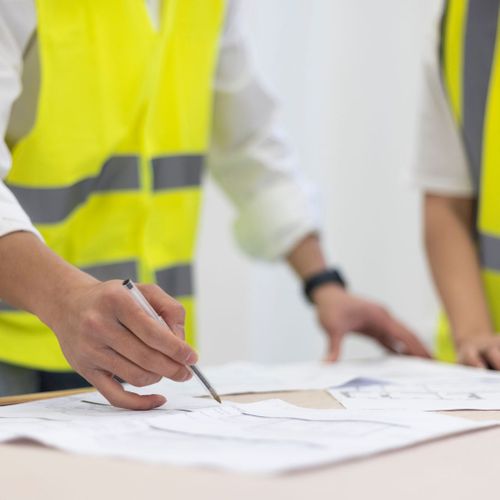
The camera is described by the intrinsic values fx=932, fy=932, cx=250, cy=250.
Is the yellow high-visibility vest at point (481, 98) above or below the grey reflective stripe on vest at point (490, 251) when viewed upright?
above

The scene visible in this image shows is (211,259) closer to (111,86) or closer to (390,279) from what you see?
(390,279)

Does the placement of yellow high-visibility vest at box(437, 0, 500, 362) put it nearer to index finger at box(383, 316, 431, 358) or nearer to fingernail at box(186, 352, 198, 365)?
index finger at box(383, 316, 431, 358)

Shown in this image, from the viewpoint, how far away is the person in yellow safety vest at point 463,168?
133cm

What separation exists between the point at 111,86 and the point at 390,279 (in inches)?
53.9

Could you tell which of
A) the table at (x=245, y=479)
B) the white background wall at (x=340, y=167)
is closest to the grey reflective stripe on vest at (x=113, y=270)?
the table at (x=245, y=479)

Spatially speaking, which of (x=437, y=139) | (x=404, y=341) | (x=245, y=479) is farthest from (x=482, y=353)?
(x=245, y=479)

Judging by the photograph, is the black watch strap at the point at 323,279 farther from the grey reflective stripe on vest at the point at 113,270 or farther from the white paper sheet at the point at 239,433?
the white paper sheet at the point at 239,433

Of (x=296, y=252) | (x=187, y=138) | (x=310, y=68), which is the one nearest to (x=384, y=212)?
(x=310, y=68)

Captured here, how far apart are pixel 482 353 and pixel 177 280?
43 centimetres

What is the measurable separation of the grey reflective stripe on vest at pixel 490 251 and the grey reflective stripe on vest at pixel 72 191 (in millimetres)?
524

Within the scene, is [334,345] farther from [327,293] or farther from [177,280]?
[177,280]

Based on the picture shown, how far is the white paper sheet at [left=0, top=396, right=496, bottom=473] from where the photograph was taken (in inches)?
22.5

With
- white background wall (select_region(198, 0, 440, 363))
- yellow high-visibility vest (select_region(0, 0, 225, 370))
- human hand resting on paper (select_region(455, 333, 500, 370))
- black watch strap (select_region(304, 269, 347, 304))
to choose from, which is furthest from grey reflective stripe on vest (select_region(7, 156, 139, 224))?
white background wall (select_region(198, 0, 440, 363))

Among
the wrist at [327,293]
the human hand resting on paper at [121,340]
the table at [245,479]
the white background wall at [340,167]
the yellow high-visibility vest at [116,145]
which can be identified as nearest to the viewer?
the table at [245,479]
